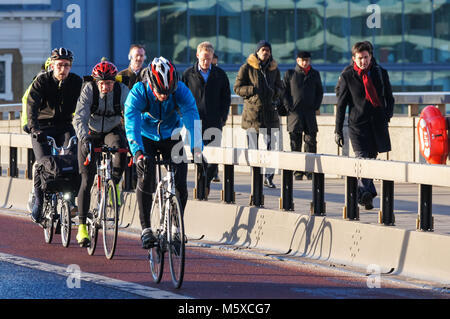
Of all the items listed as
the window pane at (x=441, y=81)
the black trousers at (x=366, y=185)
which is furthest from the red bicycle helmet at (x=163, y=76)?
the window pane at (x=441, y=81)

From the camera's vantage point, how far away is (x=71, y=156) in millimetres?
12477

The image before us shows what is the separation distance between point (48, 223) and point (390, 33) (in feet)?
123

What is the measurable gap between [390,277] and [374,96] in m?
3.94

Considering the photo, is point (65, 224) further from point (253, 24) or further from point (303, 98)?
point (253, 24)

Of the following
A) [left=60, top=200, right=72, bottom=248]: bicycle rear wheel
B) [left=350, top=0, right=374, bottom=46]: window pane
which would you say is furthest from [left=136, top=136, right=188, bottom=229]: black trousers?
[left=350, top=0, right=374, bottom=46]: window pane

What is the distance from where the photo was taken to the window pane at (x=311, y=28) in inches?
1954

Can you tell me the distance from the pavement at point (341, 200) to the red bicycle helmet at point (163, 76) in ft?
7.25

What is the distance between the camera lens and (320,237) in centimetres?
1124

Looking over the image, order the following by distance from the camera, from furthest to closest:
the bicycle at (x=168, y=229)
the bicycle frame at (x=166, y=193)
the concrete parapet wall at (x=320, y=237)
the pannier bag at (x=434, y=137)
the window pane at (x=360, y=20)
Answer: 1. the window pane at (x=360, y=20)
2. the pannier bag at (x=434, y=137)
3. the concrete parapet wall at (x=320, y=237)
4. the bicycle frame at (x=166, y=193)
5. the bicycle at (x=168, y=229)

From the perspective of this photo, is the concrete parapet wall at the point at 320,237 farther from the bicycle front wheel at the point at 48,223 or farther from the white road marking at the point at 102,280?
the white road marking at the point at 102,280

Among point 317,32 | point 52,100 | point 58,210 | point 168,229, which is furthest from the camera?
point 317,32

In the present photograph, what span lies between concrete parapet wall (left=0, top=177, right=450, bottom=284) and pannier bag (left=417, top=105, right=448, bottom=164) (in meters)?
4.62

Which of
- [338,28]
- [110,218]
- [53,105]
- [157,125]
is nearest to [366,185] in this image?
[110,218]

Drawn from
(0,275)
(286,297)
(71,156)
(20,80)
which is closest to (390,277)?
(286,297)
